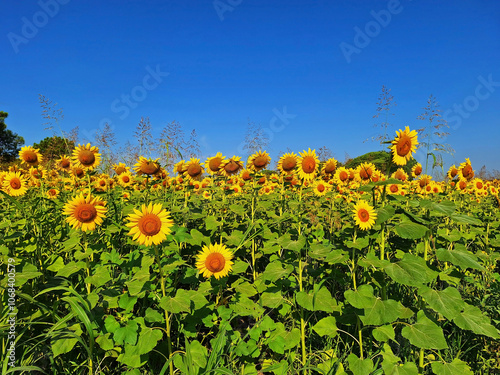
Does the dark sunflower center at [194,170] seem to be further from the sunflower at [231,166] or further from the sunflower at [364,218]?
the sunflower at [364,218]

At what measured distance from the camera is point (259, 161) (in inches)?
141

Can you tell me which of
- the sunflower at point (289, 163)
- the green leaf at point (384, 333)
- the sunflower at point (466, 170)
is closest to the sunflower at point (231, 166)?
the sunflower at point (289, 163)

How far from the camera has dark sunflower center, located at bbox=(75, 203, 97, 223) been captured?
2.24 m

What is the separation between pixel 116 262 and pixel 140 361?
83 cm

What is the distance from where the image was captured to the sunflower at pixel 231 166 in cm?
353

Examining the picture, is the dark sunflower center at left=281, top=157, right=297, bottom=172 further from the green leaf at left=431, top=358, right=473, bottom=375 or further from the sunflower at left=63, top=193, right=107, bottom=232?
the green leaf at left=431, top=358, right=473, bottom=375

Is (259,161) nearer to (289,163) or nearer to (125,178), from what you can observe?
(289,163)

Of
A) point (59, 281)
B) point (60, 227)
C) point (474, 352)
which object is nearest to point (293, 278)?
point (474, 352)

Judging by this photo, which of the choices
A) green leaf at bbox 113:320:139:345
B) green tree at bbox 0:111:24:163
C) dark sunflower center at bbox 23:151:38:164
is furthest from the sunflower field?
green tree at bbox 0:111:24:163

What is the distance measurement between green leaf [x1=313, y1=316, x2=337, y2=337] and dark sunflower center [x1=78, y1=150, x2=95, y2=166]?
300cm

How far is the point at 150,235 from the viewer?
1900 millimetres

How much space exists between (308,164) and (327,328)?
1.65 metres

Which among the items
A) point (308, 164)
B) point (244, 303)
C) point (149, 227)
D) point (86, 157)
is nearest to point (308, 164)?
point (308, 164)

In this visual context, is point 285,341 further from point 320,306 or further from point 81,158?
point 81,158
